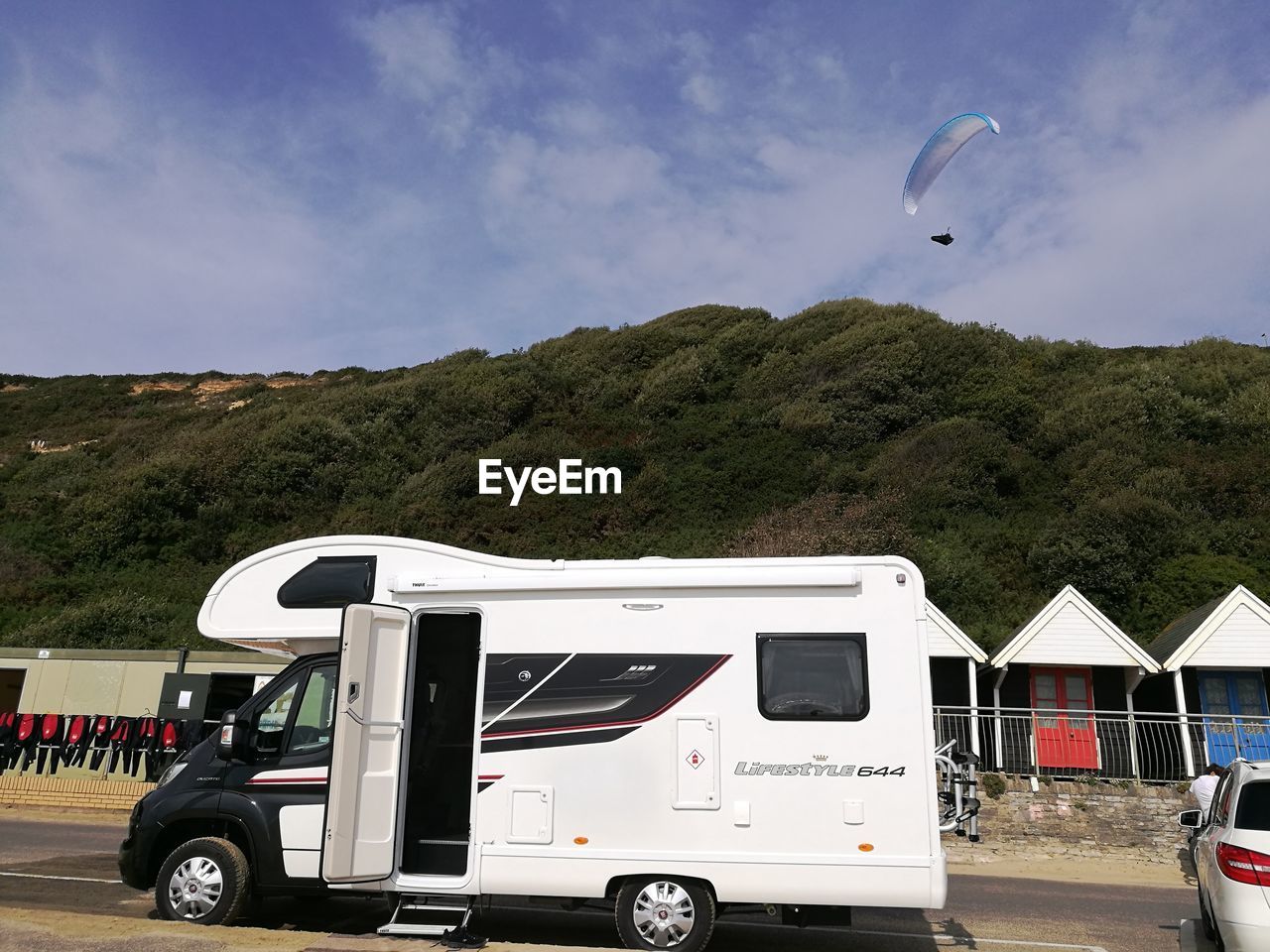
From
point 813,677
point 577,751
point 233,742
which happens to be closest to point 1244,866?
point 813,677

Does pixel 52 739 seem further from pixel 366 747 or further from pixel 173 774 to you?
pixel 366 747

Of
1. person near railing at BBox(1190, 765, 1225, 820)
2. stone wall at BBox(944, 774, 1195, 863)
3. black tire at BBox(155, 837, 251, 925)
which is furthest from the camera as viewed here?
stone wall at BBox(944, 774, 1195, 863)

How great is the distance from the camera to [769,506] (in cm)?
3809

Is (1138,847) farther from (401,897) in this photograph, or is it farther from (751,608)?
(401,897)

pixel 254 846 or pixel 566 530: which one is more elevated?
pixel 566 530

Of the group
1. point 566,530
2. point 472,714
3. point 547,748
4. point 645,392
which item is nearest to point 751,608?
point 547,748

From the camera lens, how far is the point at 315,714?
738 cm

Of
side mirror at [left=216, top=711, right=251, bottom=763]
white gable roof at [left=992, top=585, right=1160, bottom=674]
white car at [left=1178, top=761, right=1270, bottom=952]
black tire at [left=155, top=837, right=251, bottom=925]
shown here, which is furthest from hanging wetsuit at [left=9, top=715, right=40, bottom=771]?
white car at [left=1178, top=761, right=1270, bottom=952]

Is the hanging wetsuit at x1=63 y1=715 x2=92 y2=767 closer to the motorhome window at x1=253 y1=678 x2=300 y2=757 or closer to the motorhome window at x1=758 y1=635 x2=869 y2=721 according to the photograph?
the motorhome window at x1=253 y1=678 x2=300 y2=757

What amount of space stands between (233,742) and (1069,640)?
16974 millimetres

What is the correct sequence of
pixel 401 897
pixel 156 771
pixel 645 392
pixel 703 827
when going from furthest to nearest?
pixel 645 392 → pixel 156 771 → pixel 401 897 → pixel 703 827

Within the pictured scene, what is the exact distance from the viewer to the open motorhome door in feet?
21.7

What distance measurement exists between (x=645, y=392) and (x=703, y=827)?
44089mm

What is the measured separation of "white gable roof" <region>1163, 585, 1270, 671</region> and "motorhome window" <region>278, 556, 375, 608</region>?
56.2ft
